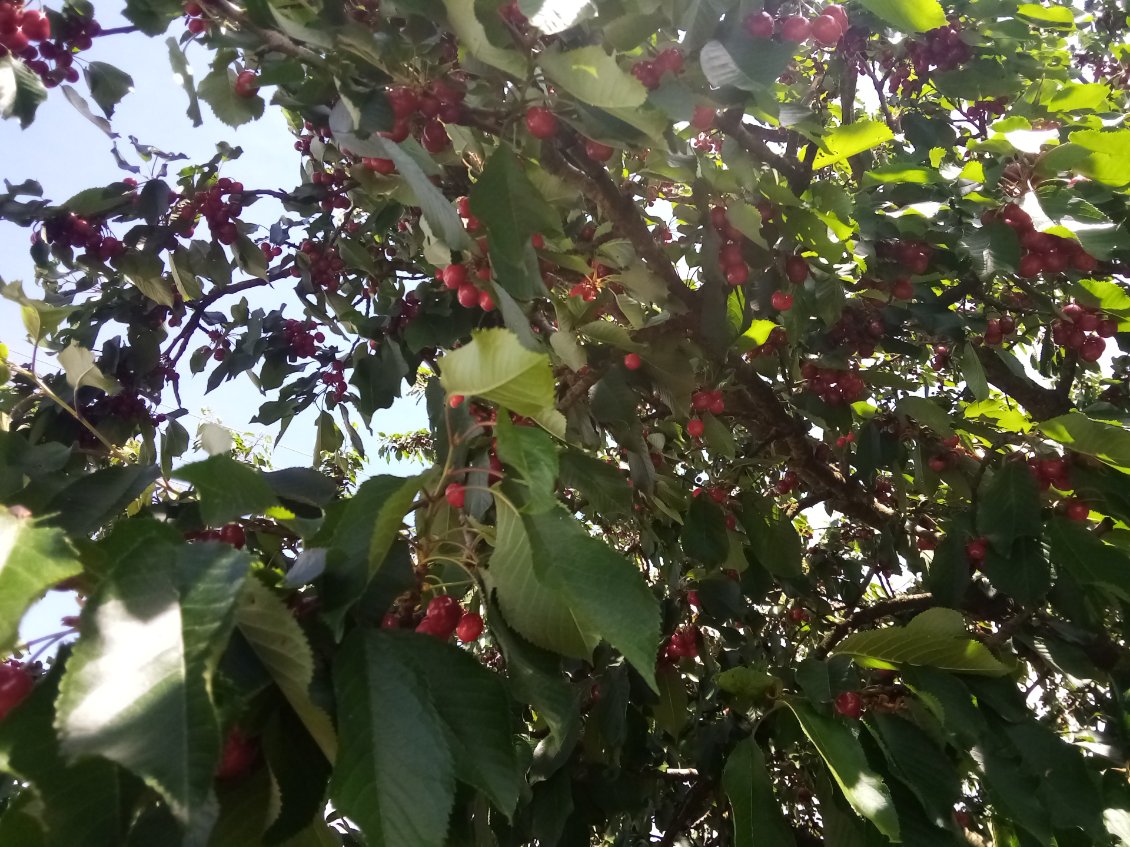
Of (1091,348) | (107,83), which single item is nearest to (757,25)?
(1091,348)

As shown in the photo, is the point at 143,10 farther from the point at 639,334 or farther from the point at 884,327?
the point at 884,327

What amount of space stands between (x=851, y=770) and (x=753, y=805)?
19cm

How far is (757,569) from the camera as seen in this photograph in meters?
1.95

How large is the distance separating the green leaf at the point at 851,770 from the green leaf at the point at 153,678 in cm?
73

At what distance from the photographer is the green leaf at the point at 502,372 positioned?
0.67 meters

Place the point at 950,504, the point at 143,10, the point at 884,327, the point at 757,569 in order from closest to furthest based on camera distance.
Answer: the point at 143,10
the point at 884,327
the point at 757,569
the point at 950,504

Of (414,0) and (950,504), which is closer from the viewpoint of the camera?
(414,0)

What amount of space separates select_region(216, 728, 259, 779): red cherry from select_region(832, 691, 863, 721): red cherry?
860 mm

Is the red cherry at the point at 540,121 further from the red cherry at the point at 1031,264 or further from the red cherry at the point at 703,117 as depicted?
the red cherry at the point at 1031,264

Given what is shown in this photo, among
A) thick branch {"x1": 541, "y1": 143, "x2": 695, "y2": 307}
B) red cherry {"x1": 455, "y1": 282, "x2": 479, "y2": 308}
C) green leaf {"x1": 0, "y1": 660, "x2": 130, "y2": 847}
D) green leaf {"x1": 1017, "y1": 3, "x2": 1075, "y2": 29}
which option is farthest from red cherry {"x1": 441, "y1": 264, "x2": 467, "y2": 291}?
green leaf {"x1": 1017, "y1": 3, "x2": 1075, "y2": 29}

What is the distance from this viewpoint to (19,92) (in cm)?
147

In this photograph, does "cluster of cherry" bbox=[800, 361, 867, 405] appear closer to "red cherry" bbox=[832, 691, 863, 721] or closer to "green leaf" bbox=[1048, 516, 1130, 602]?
"green leaf" bbox=[1048, 516, 1130, 602]

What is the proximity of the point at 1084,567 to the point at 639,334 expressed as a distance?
0.91 m

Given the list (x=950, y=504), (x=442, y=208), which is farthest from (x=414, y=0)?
(x=950, y=504)
